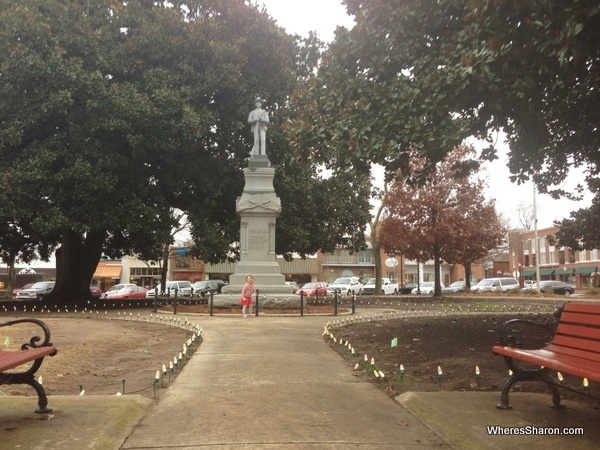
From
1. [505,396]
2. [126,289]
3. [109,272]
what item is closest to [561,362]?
[505,396]

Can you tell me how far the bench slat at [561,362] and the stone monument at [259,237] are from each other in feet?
48.7

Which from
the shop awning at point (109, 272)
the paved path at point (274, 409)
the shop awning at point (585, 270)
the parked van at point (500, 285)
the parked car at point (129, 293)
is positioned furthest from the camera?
the shop awning at point (109, 272)

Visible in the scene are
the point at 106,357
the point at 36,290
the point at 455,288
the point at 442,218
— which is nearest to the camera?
the point at 106,357

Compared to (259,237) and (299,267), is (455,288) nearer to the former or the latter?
(299,267)

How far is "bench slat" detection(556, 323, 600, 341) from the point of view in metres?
5.21

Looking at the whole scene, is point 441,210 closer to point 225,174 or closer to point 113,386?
point 225,174

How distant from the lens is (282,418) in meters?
5.23

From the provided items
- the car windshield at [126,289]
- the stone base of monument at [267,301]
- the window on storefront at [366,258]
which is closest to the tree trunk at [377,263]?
the car windshield at [126,289]

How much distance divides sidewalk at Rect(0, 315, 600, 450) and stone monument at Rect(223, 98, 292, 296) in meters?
13.0

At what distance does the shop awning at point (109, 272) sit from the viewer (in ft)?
269

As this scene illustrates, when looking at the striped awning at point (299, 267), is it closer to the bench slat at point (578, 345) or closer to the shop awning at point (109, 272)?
the shop awning at point (109, 272)

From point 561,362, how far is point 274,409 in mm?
2599

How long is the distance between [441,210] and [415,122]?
29.0 metres

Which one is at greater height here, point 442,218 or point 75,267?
point 442,218
